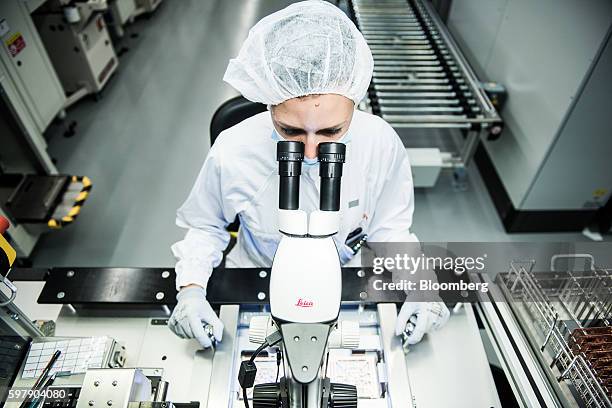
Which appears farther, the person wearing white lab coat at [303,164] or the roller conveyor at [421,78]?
the roller conveyor at [421,78]

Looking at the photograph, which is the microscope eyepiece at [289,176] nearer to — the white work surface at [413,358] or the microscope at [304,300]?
the microscope at [304,300]

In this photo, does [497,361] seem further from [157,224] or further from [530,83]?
[157,224]

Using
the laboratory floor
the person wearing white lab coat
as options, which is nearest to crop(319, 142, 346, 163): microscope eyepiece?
the person wearing white lab coat

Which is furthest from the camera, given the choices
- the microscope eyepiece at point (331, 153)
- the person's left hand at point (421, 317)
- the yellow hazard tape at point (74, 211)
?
the yellow hazard tape at point (74, 211)

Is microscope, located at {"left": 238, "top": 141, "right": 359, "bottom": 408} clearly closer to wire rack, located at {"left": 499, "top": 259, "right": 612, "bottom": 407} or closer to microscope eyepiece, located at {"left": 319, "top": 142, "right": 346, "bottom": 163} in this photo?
microscope eyepiece, located at {"left": 319, "top": 142, "right": 346, "bottom": 163}

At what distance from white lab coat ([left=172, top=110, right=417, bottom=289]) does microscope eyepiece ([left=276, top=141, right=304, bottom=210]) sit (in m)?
0.31

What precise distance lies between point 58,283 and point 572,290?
1332 millimetres

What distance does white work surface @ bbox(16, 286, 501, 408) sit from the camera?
897 millimetres

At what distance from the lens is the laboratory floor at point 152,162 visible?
2.32 metres

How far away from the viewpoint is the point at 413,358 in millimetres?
967

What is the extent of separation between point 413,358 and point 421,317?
0.11 m

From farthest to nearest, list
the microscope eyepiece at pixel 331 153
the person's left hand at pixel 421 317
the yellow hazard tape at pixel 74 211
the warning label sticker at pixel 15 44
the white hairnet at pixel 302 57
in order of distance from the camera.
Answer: the warning label sticker at pixel 15 44 < the yellow hazard tape at pixel 74 211 < the person's left hand at pixel 421 317 < the white hairnet at pixel 302 57 < the microscope eyepiece at pixel 331 153

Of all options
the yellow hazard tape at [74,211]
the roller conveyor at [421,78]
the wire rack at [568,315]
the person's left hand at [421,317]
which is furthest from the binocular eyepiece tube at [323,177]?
the yellow hazard tape at [74,211]

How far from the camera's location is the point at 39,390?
818 millimetres
